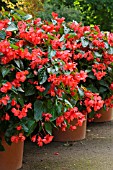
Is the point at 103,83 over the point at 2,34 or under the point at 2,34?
under

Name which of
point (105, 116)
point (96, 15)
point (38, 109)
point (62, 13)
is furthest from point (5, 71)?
point (96, 15)

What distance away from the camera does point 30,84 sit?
110 inches

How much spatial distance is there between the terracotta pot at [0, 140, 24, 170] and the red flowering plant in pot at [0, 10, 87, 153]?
0.65 ft

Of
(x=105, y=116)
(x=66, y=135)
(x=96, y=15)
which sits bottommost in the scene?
(x=105, y=116)

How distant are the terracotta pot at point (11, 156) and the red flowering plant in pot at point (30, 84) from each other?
197mm

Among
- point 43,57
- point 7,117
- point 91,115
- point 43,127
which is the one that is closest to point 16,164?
point 43,127

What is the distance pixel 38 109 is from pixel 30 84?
0.19 m

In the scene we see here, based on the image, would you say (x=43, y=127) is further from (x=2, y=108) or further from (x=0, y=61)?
(x=0, y=61)

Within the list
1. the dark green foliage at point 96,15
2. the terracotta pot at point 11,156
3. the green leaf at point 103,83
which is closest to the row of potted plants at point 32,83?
the terracotta pot at point 11,156

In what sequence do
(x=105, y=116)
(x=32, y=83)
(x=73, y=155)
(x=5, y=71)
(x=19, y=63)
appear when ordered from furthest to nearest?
(x=105, y=116), (x=73, y=155), (x=32, y=83), (x=19, y=63), (x=5, y=71)

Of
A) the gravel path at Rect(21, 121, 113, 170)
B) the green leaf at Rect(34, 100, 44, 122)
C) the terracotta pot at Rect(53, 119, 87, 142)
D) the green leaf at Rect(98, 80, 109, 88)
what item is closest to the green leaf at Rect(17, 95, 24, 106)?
the green leaf at Rect(34, 100, 44, 122)

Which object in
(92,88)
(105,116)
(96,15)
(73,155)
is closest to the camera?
(73,155)

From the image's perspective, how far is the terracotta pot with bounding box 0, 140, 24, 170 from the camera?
2.97 m

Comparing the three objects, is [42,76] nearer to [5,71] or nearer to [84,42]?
[5,71]
